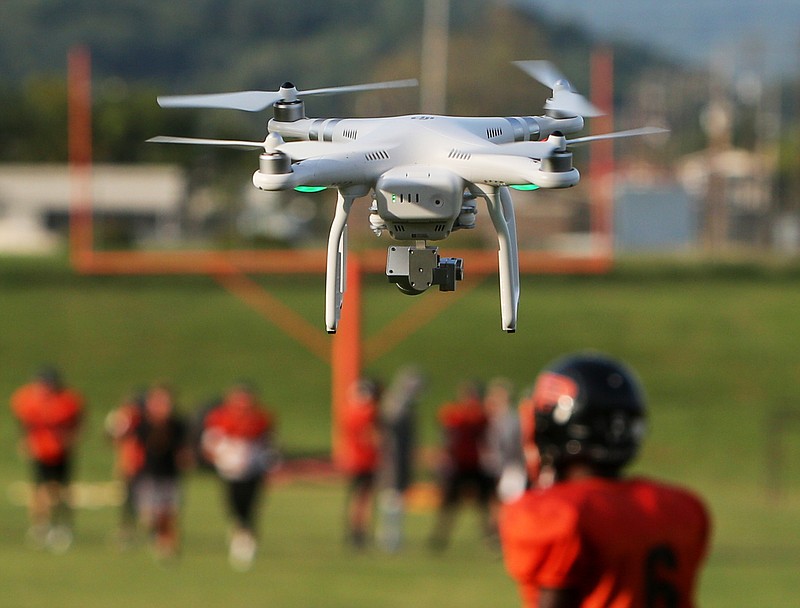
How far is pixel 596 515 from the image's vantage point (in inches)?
131

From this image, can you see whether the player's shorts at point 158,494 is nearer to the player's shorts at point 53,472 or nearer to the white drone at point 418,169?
the player's shorts at point 53,472

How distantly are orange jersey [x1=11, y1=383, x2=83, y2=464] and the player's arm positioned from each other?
449 inches

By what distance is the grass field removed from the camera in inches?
491

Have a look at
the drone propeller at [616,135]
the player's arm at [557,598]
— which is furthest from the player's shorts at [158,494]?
the drone propeller at [616,135]

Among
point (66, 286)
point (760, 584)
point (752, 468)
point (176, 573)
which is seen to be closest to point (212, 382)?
point (66, 286)

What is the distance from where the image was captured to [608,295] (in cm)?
3055

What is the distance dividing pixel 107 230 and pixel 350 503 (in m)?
3.92

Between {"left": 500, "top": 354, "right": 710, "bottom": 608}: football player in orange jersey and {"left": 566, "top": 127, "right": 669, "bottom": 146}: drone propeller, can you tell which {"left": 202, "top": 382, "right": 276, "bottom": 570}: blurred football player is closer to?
{"left": 500, "top": 354, "right": 710, "bottom": 608}: football player in orange jersey

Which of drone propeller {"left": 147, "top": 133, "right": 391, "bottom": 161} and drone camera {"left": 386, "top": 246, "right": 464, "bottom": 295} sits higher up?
drone propeller {"left": 147, "top": 133, "right": 391, "bottom": 161}

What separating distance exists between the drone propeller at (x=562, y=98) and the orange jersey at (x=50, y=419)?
13150 millimetres

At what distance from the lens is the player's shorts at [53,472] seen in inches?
563

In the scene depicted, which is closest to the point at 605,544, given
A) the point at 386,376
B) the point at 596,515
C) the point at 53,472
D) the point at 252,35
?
the point at 596,515

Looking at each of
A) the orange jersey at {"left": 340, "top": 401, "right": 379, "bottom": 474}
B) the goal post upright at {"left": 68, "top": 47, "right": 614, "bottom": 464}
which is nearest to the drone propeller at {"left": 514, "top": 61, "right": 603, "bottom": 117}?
the goal post upright at {"left": 68, "top": 47, "right": 614, "bottom": 464}

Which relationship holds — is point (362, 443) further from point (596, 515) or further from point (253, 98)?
point (253, 98)
